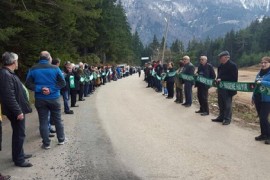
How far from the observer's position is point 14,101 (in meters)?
7.03

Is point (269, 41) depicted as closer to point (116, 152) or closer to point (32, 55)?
point (32, 55)

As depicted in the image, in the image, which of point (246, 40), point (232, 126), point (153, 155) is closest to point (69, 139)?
point (153, 155)

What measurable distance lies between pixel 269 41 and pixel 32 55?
119734 millimetres

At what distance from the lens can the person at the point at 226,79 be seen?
38.2ft

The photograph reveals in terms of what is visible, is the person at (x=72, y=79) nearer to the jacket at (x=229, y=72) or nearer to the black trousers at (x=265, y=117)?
the jacket at (x=229, y=72)

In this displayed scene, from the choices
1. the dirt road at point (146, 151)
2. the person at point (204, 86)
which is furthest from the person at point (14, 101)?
the person at point (204, 86)

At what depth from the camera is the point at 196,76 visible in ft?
48.6

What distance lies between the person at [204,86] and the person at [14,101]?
7903mm

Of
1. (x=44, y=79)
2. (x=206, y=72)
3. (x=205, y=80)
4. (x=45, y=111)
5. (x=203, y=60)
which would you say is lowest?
(x=45, y=111)

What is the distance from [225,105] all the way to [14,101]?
6925mm

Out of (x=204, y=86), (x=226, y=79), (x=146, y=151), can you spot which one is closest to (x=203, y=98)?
(x=204, y=86)

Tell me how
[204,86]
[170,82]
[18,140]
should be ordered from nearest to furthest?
1. [18,140]
2. [204,86]
3. [170,82]

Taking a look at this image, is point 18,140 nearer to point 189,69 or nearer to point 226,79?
point 226,79

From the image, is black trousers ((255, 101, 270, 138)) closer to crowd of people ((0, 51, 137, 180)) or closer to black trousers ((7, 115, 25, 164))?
crowd of people ((0, 51, 137, 180))
